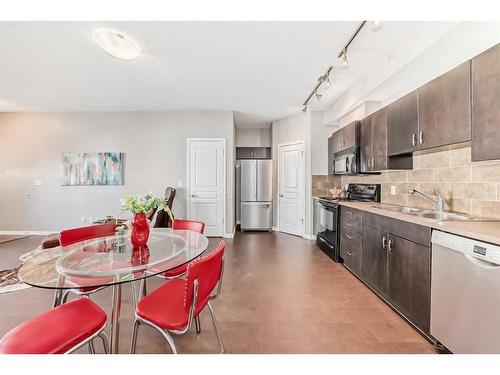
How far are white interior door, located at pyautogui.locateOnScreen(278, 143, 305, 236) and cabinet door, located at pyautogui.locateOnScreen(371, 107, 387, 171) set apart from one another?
2106 mm

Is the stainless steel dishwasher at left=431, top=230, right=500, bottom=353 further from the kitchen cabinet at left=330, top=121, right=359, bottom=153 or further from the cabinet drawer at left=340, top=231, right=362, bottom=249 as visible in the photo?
the kitchen cabinet at left=330, top=121, right=359, bottom=153

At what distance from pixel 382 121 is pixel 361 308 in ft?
7.06

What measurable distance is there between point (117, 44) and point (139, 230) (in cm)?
222

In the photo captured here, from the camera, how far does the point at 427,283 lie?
1.70 metres

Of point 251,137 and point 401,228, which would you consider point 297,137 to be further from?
point 401,228

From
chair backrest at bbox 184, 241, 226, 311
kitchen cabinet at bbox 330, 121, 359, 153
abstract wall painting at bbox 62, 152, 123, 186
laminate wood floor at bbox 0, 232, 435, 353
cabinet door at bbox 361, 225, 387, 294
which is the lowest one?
laminate wood floor at bbox 0, 232, 435, 353

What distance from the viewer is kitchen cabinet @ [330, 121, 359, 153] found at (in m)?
3.48

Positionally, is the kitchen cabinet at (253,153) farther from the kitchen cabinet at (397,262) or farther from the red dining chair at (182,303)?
the red dining chair at (182,303)

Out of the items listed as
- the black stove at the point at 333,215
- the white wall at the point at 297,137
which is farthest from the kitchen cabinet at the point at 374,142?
the white wall at the point at 297,137

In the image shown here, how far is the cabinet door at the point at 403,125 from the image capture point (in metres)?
2.25

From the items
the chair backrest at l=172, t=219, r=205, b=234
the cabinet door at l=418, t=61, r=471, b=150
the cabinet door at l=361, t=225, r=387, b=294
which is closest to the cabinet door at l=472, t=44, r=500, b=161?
the cabinet door at l=418, t=61, r=471, b=150

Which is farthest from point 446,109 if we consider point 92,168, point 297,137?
point 92,168

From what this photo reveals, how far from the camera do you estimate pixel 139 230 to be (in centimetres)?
171

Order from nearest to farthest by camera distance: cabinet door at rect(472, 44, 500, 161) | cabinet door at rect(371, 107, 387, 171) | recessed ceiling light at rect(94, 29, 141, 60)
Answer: cabinet door at rect(472, 44, 500, 161)
recessed ceiling light at rect(94, 29, 141, 60)
cabinet door at rect(371, 107, 387, 171)
